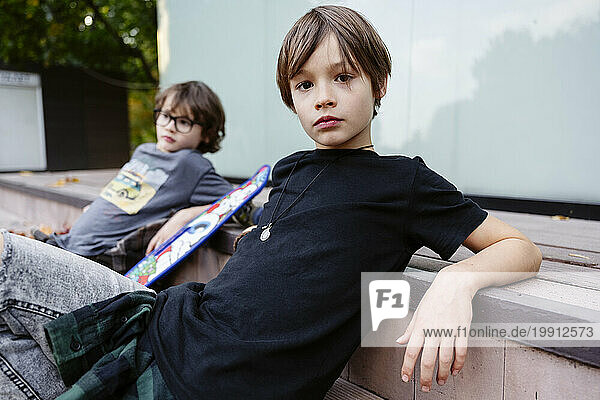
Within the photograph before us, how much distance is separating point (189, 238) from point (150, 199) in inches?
13.7

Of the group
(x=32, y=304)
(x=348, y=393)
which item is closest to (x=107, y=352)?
(x=32, y=304)

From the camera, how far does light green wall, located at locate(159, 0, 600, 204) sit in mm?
2568

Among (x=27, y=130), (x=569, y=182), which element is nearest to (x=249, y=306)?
(x=569, y=182)

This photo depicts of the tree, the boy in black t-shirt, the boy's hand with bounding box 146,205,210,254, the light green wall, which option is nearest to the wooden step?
the boy in black t-shirt

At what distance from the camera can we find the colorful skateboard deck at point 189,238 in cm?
218

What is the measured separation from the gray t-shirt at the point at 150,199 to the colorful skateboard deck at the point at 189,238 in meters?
0.19

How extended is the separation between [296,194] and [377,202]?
26 cm

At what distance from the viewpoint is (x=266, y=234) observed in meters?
1.39

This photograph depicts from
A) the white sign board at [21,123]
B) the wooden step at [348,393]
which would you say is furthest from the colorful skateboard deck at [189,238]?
the white sign board at [21,123]

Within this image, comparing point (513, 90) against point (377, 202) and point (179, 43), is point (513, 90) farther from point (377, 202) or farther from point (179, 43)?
point (179, 43)

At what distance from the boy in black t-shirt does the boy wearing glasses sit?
3.61 feet

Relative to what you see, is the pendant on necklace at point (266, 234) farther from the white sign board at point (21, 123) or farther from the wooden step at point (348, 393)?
the white sign board at point (21, 123)

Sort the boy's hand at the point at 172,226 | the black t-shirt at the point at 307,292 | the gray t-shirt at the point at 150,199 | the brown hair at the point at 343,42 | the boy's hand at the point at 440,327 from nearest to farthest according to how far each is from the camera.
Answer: the boy's hand at the point at 440,327 → the black t-shirt at the point at 307,292 → the brown hair at the point at 343,42 → the boy's hand at the point at 172,226 → the gray t-shirt at the point at 150,199

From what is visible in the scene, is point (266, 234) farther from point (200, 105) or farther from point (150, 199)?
point (200, 105)
